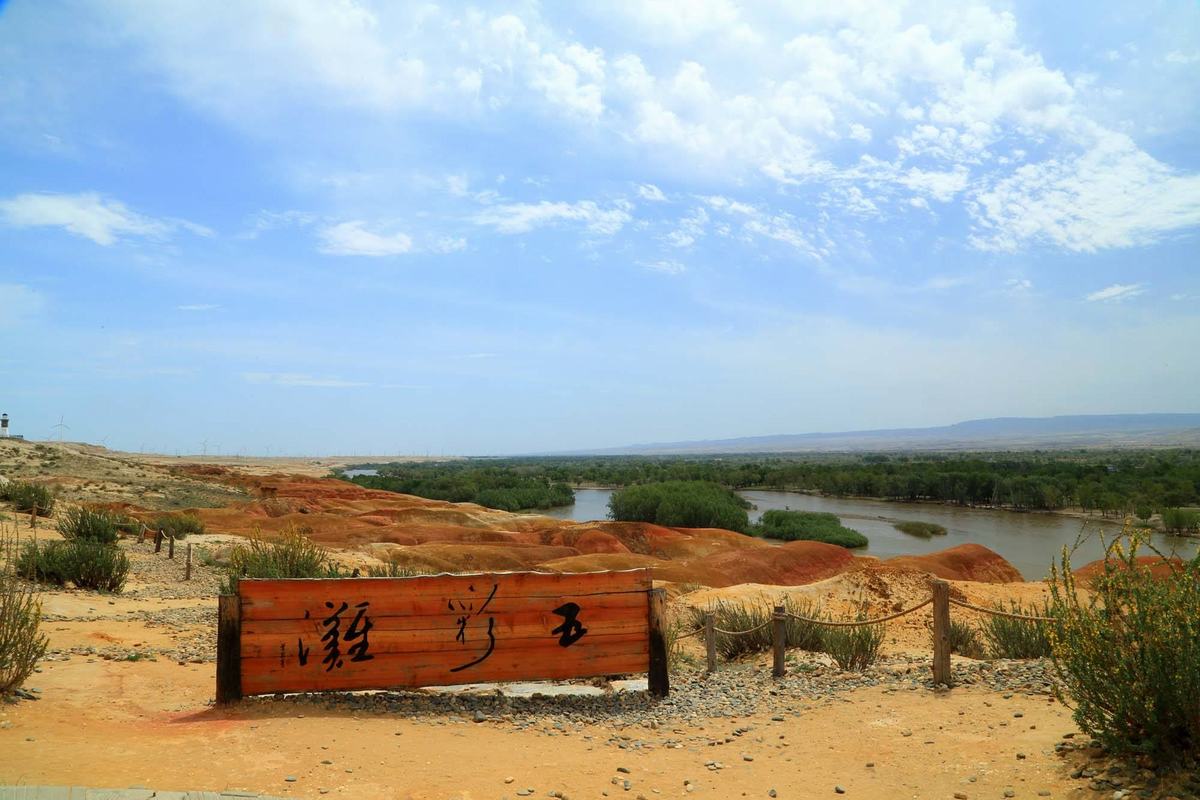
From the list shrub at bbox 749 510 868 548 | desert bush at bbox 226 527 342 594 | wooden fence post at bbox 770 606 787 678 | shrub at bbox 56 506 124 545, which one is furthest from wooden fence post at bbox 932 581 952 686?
shrub at bbox 749 510 868 548

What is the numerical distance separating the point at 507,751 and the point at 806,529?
3815 cm

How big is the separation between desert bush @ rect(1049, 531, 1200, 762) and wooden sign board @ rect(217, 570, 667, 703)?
370 centimetres

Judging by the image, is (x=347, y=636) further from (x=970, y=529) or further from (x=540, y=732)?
(x=970, y=529)

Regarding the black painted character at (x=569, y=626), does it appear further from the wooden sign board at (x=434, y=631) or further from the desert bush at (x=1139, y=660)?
the desert bush at (x=1139, y=660)

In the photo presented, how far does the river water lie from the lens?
1409 inches

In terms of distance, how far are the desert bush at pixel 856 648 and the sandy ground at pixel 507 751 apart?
2037mm

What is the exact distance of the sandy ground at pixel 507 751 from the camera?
5188 mm

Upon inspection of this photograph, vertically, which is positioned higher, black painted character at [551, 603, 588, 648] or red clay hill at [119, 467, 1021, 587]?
black painted character at [551, 603, 588, 648]

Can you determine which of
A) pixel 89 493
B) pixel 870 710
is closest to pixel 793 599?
pixel 870 710

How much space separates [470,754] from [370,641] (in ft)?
5.89

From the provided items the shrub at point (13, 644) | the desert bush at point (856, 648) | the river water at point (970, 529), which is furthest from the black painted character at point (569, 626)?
the river water at point (970, 529)

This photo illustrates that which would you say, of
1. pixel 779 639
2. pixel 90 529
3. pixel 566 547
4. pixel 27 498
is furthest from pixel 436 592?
pixel 27 498

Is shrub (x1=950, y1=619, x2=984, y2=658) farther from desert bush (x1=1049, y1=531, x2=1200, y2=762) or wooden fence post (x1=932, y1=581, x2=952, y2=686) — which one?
desert bush (x1=1049, y1=531, x2=1200, y2=762)

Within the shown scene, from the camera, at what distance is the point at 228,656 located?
698cm
